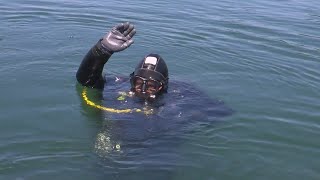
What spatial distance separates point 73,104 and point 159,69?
1.74 meters

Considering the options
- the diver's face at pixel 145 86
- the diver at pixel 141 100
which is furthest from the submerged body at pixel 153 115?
the diver's face at pixel 145 86

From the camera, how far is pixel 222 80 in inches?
388

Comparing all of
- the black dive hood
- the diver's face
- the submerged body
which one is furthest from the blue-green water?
the black dive hood

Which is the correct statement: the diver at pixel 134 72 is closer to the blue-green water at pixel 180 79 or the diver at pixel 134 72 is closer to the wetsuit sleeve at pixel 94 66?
the wetsuit sleeve at pixel 94 66

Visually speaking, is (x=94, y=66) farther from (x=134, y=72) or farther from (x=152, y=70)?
(x=152, y=70)

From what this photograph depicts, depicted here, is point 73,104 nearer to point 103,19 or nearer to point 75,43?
point 75,43

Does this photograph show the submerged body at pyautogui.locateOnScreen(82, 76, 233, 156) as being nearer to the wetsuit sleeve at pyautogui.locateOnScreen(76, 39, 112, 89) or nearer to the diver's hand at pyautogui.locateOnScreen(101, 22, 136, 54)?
the wetsuit sleeve at pyautogui.locateOnScreen(76, 39, 112, 89)

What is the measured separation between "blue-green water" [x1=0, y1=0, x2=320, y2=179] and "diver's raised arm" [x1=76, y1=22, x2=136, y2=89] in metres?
0.62

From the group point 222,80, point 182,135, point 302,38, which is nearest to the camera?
point 182,135

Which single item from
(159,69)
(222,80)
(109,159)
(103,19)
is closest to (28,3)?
(103,19)

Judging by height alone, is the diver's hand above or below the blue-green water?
above

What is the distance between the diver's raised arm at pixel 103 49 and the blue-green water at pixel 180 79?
62 centimetres

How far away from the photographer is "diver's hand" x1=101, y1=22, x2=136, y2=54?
278 inches

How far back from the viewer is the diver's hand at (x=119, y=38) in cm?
A: 706
